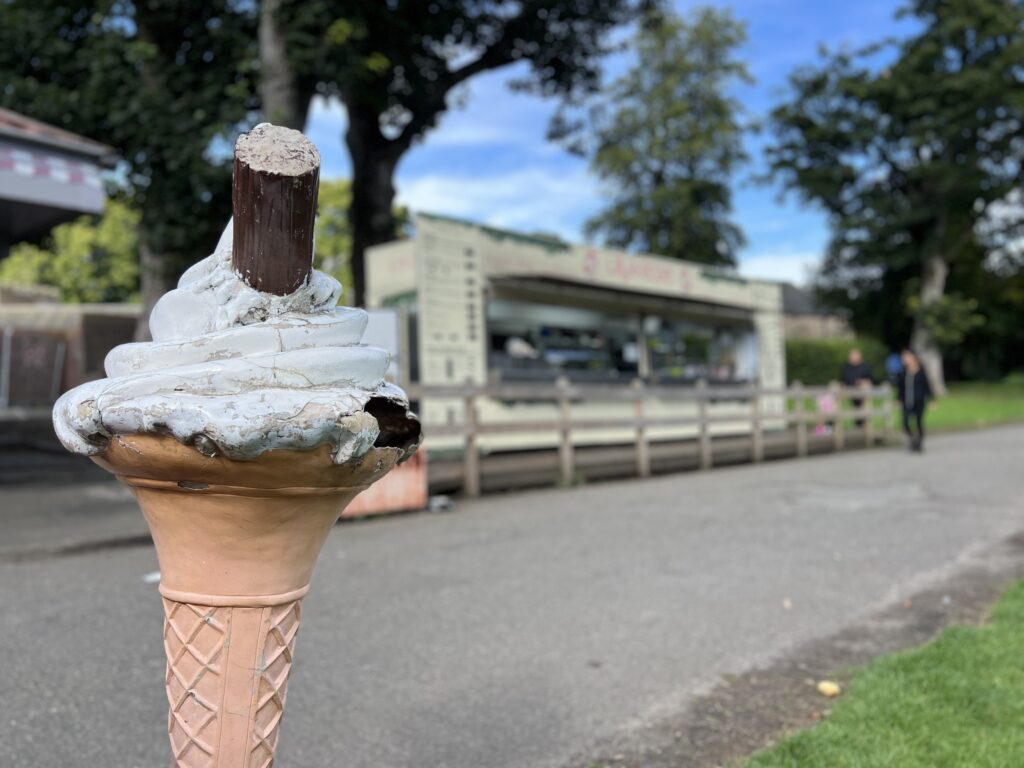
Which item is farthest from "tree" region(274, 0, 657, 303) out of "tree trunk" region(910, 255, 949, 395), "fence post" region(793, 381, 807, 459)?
"tree trunk" region(910, 255, 949, 395)

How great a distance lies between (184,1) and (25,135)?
15.8ft

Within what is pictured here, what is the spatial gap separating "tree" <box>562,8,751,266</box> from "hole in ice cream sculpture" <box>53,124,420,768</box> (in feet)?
117

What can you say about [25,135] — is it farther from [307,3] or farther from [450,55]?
[450,55]

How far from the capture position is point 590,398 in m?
11.1

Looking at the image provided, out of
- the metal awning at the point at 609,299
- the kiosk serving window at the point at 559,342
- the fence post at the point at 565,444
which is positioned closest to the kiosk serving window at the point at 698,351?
the metal awning at the point at 609,299

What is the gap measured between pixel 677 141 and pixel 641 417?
92.4ft

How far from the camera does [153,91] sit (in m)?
11.3

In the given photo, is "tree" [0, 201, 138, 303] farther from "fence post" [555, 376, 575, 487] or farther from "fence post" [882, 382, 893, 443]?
"fence post" [555, 376, 575, 487]

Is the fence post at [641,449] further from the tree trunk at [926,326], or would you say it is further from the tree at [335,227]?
the tree at [335,227]

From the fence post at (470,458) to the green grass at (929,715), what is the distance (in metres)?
5.83

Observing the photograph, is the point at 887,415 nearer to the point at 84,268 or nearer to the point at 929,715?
the point at 929,715

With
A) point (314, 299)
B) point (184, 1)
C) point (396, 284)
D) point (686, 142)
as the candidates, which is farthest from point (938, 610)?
point (686, 142)

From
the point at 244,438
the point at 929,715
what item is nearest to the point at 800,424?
the point at 929,715

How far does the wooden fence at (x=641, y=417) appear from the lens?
9305 mm
